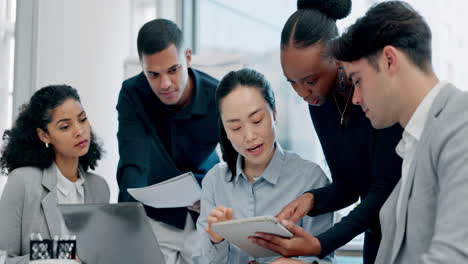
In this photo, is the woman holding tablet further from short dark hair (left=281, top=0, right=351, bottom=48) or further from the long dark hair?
short dark hair (left=281, top=0, right=351, bottom=48)

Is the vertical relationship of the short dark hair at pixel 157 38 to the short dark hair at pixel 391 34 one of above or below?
above

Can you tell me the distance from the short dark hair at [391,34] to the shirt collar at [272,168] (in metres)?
0.62

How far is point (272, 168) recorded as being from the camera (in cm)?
170

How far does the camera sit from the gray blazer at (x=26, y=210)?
199 centimetres

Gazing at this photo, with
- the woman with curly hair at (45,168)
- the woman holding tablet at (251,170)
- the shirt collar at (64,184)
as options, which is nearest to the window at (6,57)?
Answer: the woman with curly hair at (45,168)

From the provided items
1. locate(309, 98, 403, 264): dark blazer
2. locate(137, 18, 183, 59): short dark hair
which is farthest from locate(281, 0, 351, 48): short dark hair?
locate(137, 18, 183, 59): short dark hair

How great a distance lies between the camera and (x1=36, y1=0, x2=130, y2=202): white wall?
10.2ft

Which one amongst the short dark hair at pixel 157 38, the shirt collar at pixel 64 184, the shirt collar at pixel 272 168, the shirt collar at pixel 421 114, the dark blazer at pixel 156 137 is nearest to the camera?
the shirt collar at pixel 421 114

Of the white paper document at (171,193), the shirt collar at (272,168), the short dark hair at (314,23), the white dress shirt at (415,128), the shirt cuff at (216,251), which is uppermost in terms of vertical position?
the short dark hair at (314,23)

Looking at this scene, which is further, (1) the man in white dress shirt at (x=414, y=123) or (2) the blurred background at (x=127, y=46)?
(2) the blurred background at (x=127, y=46)

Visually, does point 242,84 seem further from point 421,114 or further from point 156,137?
point 421,114

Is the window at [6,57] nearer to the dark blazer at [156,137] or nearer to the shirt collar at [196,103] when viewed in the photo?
the dark blazer at [156,137]

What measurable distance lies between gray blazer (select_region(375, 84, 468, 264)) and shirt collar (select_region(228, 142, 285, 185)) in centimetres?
A: 59

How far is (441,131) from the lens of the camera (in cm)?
94
